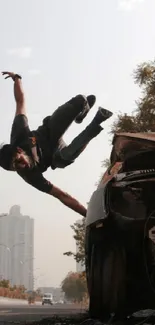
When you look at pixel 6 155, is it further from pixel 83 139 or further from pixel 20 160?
pixel 83 139

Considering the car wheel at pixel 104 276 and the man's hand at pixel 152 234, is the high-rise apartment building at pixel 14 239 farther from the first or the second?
the man's hand at pixel 152 234

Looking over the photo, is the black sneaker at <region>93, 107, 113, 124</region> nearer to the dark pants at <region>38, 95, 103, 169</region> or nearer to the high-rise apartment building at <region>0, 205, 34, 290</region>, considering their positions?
the dark pants at <region>38, 95, 103, 169</region>

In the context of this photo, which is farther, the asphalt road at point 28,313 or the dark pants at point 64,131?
the dark pants at point 64,131

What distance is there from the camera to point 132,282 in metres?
3.97

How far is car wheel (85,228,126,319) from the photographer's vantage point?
3992 millimetres

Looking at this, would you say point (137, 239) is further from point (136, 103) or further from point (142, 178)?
point (136, 103)

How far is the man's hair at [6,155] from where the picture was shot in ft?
28.8

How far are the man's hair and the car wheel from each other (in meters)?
4.65

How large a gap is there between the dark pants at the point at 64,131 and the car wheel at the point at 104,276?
442cm

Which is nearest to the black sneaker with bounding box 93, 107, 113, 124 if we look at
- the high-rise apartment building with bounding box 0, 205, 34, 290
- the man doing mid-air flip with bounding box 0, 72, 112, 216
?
the man doing mid-air flip with bounding box 0, 72, 112, 216

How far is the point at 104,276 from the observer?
4070 millimetres

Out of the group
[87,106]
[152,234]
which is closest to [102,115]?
[87,106]

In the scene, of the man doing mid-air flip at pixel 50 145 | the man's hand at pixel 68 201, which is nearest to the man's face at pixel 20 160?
the man doing mid-air flip at pixel 50 145

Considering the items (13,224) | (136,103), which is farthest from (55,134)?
(13,224)
